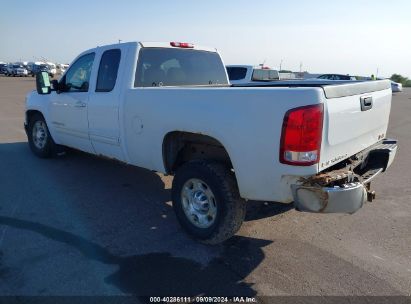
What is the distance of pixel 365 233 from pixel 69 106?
14.6 ft

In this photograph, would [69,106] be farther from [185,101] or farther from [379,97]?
[379,97]

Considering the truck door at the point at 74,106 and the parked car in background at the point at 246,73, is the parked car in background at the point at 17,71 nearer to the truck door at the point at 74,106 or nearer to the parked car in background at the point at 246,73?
the parked car in background at the point at 246,73

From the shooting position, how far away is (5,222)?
4.21 metres

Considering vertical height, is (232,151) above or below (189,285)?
above

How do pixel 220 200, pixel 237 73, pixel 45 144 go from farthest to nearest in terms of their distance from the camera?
pixel 237 73 < pixel 45 144 < pixel 220 200

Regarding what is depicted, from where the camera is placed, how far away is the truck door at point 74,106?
5.38 meters

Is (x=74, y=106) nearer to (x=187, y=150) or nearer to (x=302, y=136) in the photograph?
(x=187, y=150)

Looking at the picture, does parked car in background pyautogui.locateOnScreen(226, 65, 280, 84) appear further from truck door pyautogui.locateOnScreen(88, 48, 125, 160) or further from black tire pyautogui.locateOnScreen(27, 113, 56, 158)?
truck door pyautogui.locateOnScreen(88, 48, 125, 160)

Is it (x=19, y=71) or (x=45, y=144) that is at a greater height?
(x=19, y=71)

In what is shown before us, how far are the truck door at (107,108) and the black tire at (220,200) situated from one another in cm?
135

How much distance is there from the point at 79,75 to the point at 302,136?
3926mm

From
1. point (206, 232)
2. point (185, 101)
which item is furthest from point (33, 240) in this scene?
point (185, 101)

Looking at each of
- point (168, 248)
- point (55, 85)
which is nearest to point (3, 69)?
point (55, 85)

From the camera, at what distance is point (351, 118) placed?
3330 millimetres
